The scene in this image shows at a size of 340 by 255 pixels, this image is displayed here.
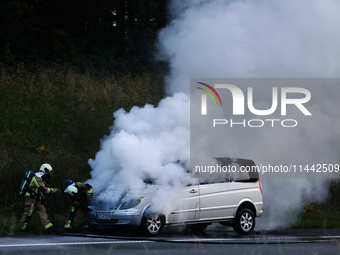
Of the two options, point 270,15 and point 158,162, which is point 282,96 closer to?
point 270,15

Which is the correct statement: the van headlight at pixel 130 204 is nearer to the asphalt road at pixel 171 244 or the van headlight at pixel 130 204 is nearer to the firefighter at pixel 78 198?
the asphalt road at pixel 171 244

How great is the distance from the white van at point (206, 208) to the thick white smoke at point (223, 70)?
1.11ft

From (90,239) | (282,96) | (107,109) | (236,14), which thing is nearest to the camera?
(90,239)

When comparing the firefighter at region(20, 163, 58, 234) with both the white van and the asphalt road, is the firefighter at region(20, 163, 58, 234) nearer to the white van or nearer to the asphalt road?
the asphalt road

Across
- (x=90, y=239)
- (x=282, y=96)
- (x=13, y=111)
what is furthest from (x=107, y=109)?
(x=90, y=239)

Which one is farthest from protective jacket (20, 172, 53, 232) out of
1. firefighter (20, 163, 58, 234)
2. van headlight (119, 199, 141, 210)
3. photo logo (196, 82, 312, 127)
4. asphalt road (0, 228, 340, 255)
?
photo logo (196, 82, 312, 127)

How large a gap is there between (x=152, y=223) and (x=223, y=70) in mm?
5123

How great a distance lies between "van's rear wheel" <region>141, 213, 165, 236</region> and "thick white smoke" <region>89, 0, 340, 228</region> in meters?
0.32

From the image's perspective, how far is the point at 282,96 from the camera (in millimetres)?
17609

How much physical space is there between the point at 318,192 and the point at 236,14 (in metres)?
7.55

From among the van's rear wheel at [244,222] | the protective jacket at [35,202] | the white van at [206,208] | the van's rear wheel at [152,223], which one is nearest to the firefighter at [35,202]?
the protective jacket at [35,202]

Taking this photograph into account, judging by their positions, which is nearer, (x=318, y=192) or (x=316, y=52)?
(x=316, y=52)

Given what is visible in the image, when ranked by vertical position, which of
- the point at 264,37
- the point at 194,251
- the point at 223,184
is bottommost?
the point at 194,251

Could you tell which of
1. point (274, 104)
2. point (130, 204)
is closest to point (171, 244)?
point (130, 204)
